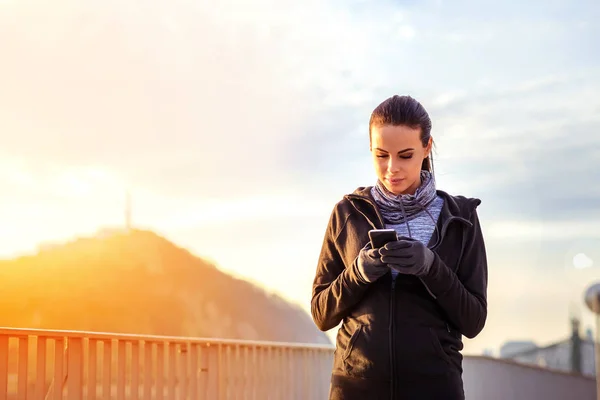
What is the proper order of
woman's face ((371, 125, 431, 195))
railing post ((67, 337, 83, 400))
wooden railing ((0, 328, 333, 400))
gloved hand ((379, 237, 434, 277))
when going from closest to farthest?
gloved hand ((379, 237, 434, 277))
woman's face ((371, 125, 431, 195))
wooden railing ((0, 328, 333, 400))
railing post ((67, 337, 83, 400))

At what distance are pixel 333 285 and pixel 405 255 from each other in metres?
0.29

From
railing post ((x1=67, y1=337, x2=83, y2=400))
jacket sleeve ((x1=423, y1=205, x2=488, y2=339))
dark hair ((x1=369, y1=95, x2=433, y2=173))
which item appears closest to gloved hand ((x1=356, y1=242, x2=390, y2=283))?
jacket sleeve ((x1=423, y1=205, x2=488, y2=339))

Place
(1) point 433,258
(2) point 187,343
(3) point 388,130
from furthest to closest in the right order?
(2) point 187,343, (3) point 388,130, (1) point 433,258

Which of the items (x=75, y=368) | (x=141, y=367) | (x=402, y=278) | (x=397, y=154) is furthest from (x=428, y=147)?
(x=141, y=367)

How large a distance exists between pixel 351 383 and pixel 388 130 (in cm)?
68

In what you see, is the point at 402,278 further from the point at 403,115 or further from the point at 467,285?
the point at 403,115

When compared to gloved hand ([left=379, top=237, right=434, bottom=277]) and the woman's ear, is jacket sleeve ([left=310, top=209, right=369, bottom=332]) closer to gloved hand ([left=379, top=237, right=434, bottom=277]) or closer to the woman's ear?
gloved hand ([left=379, top=237, right=434, bottom=277])

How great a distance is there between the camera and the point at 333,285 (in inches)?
82.0

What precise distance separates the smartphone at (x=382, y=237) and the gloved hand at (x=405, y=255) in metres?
0.02

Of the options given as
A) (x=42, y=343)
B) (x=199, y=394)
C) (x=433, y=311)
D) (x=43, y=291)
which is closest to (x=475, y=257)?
(x=433, y=311)

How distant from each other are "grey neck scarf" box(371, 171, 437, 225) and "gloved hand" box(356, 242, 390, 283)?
0.24 m

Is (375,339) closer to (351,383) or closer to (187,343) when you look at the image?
(351,383)

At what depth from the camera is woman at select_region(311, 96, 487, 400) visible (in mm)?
1989

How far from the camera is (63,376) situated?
3.85 m
